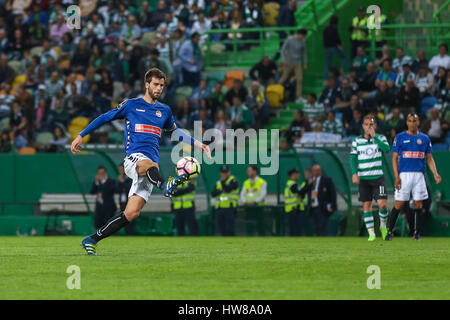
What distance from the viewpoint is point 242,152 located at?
22531 millimetres

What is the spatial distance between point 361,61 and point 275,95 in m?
2.47

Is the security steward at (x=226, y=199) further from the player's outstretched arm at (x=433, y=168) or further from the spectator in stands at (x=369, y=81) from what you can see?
the player's outstretched arm at (x=433, y=168)

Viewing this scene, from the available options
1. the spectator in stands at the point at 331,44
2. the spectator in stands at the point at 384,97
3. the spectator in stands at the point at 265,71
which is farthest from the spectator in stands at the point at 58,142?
the spectator in stands at the point at 384,97

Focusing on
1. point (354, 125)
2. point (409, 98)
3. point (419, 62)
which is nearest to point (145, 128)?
point (354, 125)

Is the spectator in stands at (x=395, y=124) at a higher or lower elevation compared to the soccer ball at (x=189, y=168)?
higher

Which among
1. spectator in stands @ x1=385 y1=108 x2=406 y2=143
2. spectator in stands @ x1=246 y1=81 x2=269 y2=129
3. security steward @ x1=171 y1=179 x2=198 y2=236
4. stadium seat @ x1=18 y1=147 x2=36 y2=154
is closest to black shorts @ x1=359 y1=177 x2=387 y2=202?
spectator in stands @ x1=385 y1=108 x2=406 y2=143

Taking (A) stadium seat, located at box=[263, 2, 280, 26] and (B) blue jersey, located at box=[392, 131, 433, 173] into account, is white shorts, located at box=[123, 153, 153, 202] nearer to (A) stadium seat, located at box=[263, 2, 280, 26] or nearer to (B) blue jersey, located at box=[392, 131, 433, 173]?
(B) blue jersey, located at box=[392, 131, 433, 173]

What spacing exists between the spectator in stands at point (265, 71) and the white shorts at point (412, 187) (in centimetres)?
967

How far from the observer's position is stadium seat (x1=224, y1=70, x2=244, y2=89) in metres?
26.8

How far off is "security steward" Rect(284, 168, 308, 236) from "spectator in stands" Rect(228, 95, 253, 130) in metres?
3.72

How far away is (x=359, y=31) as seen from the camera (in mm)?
26703

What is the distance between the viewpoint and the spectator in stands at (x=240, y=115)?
24984mm

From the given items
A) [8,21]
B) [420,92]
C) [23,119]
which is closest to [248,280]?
[420,92]
